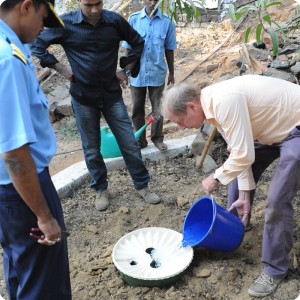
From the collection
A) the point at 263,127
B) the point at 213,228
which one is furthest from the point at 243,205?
the point at 263,127

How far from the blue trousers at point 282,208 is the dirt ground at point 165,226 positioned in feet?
0.69

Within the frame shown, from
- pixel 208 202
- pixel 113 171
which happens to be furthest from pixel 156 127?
pixel 208 202

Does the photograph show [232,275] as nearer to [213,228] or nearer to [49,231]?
[213,228]

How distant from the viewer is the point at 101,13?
3389 mm

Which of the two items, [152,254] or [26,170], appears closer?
[26,170]

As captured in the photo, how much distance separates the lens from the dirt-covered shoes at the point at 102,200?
3754 millimetres

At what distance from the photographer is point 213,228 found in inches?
105

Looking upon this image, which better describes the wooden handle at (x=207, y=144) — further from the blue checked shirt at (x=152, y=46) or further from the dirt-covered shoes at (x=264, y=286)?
the dirt-covered shoes at (x=264, y=286)

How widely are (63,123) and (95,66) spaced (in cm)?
370

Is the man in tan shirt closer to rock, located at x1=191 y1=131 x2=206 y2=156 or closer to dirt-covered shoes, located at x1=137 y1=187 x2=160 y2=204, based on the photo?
dirt-covered shoes, located at x1=137 y1=187 x2=160 y2=204

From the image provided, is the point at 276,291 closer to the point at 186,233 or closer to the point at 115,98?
the point at 186,233

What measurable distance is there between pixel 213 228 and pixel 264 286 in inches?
18.2

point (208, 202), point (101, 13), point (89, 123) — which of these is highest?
point (101, 13)

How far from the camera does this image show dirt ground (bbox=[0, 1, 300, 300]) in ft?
8.95
